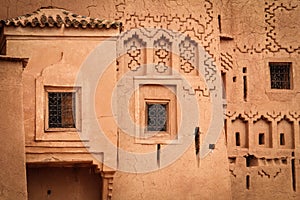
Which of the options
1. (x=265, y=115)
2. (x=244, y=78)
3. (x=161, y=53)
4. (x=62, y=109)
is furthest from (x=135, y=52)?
(x=265, y=115)

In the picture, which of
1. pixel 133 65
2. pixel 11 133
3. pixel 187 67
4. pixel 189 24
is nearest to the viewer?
pixel 11 133

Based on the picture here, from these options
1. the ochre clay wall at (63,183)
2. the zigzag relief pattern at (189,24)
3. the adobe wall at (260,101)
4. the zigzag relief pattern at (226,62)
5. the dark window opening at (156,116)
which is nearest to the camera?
the ochre clay wall at (63,183)

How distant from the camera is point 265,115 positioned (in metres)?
18.2

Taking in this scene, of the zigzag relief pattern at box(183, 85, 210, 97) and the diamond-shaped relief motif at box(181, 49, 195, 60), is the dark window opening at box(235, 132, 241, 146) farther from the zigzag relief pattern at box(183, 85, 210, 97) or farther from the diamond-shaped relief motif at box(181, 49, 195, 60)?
the diamond-shaped relief motif at box(181, 49, 195, 60)

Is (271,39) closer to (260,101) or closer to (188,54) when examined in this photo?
(260,101)

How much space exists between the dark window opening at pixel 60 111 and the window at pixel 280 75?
636cm

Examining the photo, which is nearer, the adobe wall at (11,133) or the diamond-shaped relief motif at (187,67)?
the adobe wall at (11,133)

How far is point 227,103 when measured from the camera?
709 inches

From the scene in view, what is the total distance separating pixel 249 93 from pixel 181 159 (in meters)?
3.15

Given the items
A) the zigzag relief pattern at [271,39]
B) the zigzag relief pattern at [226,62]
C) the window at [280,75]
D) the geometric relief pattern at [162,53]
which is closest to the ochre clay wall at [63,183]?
the geometric relief pattern at [162,53]

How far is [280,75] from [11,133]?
887cm

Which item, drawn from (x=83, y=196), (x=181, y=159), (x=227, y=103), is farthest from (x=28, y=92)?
(x=227, y=103)

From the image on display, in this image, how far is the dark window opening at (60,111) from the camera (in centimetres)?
1465

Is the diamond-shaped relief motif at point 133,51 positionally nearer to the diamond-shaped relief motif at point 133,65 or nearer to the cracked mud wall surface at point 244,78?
the diamond-shaped relief motif at point 133,65
